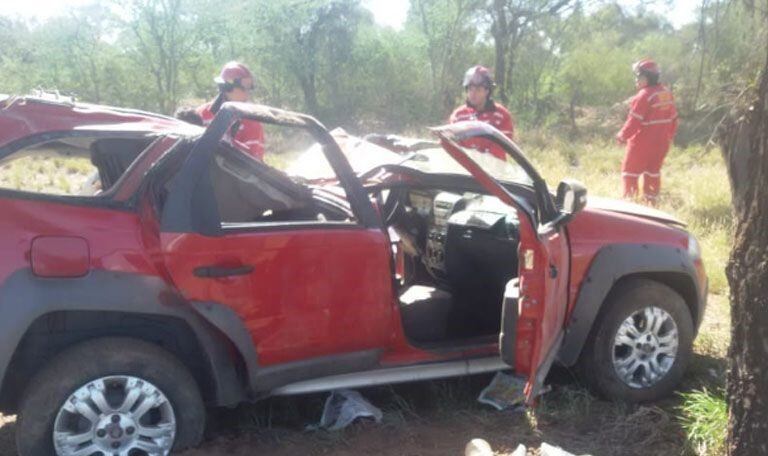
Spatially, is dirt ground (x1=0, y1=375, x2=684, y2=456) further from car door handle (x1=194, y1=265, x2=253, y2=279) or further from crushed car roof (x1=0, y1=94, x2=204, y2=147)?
crushed car roof (x1=0, y1=94, x2=204, y2=147)

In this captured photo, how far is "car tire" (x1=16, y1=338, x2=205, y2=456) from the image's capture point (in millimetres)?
3031

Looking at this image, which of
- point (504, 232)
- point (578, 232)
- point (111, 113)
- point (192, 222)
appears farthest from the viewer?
point (504, 232)

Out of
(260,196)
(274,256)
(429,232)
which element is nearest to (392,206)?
(429,232)

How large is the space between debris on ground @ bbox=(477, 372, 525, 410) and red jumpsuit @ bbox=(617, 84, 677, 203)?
6.29 metres

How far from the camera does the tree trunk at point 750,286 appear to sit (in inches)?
107

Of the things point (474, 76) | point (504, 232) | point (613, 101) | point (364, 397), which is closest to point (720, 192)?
point (474, 76)

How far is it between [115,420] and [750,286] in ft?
8.45

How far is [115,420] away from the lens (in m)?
3.14

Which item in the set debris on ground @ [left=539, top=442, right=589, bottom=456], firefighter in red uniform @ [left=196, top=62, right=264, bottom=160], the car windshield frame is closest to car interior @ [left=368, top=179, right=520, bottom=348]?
the car windshield frame

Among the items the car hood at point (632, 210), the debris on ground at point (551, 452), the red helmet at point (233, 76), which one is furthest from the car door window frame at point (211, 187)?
the red helmet at point (233, 76)

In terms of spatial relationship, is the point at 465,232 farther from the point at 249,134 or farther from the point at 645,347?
the point at 249,134

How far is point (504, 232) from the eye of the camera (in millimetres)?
4266

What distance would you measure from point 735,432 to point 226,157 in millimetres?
→ 2479

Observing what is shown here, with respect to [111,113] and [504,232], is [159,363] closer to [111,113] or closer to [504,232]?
[111,113]
